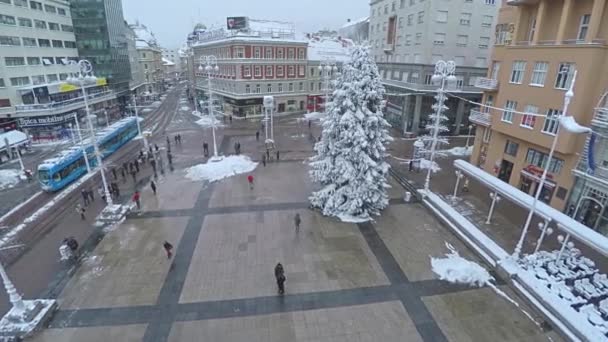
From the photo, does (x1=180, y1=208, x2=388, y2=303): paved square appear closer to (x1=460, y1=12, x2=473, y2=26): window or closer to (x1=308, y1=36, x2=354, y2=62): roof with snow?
(x1=460, y1=12, x2=473, y2=26): window

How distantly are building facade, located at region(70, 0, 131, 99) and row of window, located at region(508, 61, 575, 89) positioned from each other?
186ft

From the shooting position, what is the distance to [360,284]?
13.0 meters

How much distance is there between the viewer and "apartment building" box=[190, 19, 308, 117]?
43.9 metres

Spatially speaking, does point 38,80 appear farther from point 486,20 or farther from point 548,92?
point 486,20

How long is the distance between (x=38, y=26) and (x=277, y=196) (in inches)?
1671

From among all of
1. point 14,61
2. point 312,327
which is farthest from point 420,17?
point 14,61

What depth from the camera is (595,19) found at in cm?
1642

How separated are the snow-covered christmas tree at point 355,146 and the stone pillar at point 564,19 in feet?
37.2

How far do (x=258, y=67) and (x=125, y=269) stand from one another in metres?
37.1

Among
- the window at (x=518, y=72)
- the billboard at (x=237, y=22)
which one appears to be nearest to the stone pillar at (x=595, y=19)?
the window at (x=518, y=72)

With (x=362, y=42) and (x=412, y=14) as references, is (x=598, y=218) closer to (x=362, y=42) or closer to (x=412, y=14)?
(x=362, y=42)

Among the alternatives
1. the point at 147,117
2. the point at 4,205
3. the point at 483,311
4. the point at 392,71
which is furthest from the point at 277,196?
the point at 147,117

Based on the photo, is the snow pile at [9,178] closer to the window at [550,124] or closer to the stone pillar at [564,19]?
the window at [550,124]

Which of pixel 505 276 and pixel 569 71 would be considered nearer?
pixel 505 276
